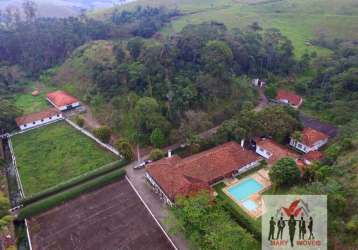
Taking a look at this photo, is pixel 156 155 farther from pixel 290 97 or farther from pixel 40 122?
pixel 290 97

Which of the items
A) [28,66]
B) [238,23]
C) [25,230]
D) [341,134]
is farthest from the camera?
[238,23]

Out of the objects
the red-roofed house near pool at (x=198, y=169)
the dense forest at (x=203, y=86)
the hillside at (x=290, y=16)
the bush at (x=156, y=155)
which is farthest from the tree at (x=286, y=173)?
the hillside at (x=290, y=16)

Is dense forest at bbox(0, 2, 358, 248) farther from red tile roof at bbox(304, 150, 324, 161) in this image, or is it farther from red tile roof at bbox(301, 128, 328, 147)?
red tile roof at bbox(301, 128, 328, 147)

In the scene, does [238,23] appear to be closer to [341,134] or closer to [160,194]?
[341,134]

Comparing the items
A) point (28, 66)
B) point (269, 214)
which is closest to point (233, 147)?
point (269, 214)

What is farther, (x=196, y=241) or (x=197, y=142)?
(x=197, y=142)

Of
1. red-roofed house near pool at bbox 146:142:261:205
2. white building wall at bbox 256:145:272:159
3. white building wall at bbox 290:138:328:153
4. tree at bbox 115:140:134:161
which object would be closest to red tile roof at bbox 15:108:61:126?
tree at bbox 115:140:134:161

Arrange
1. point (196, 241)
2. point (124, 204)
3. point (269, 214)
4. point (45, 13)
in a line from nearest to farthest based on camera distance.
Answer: point (269, 214)
point (196, 241)
point (124, 204)
point (45, 13)

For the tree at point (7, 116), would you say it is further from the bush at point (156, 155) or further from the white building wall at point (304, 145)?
the white building wall at point (304, 145)
